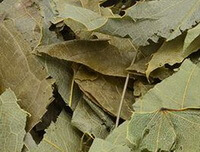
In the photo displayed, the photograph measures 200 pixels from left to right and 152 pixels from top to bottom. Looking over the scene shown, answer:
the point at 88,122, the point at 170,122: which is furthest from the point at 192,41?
the point at 88,122

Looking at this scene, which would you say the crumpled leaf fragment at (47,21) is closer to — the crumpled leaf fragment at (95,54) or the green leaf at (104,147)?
the crumpled leaf fragment at (95,54)

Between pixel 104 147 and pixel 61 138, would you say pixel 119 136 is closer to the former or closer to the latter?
pixel 104 147

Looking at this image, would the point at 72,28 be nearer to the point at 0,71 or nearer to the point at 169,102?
the point at 0,71

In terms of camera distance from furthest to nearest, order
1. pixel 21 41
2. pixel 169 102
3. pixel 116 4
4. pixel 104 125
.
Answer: pixel 116 4, pixel 21 41, pixel 104 125, pixel 169 102

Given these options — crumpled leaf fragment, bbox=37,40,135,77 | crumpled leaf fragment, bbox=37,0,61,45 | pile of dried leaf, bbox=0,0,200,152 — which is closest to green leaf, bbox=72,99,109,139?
pile of dried leaf, bbox=0,0,200,152

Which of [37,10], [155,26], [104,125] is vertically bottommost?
[104,125]

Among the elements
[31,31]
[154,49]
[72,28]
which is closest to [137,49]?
[154,49]
